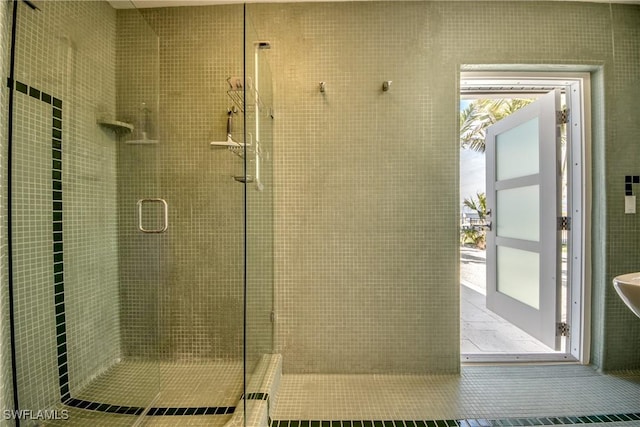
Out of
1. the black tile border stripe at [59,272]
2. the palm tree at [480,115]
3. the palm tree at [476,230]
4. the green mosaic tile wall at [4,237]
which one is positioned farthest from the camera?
the palm tree at [476,230]

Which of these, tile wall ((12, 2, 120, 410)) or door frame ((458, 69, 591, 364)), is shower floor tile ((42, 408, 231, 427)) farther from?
door frame ((458, 69, 591, 364))

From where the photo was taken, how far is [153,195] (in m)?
1.66

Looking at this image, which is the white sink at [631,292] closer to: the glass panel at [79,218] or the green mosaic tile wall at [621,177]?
the green mosaic tile wall at [621,177]

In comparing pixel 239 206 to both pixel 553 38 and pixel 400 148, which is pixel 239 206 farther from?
pixel 553 38

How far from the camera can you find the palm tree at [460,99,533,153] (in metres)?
4.82

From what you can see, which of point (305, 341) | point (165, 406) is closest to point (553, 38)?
point (305, 341)

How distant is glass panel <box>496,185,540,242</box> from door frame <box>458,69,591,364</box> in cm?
20

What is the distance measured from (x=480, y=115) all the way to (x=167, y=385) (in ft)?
20.2

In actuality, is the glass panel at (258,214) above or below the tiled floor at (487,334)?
above

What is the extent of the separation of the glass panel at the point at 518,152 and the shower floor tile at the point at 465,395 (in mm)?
1405

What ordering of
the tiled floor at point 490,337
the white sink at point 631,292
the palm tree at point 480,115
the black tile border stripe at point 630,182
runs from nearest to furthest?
the white sink at point 631,292 → the black tile border stripe at point 630,182 → the tiled floor at point 490,337 → the palm tree at point 480,115

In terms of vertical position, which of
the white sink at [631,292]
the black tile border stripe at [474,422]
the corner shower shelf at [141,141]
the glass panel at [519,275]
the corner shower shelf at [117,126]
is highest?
the corner shower shelf at [117,126]

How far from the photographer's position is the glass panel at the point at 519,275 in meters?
2.02

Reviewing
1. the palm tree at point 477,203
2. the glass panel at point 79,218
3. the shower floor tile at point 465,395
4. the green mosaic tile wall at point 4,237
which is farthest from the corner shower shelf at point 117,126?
the palm tree at point 477,203
